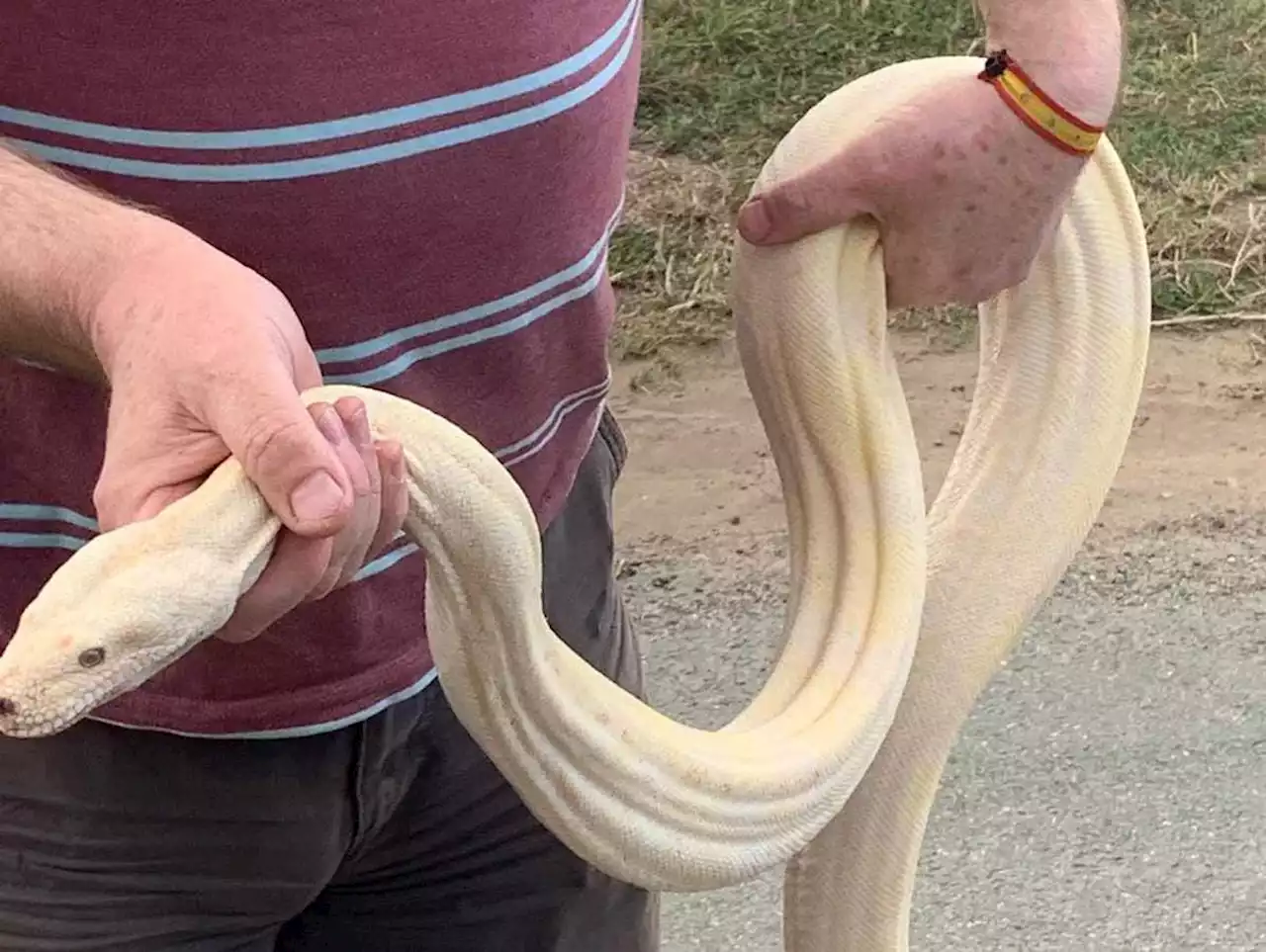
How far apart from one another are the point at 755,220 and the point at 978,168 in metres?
0.14

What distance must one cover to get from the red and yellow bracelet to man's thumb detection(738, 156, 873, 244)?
92 millimetres

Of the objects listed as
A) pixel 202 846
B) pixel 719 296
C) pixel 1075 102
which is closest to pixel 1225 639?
pixel 719 296

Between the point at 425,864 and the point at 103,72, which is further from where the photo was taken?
the point at 425,864

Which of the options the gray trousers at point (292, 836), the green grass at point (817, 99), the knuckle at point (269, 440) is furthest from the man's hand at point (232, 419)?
the green grass at point (817, 99)

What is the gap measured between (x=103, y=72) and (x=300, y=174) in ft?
0.29

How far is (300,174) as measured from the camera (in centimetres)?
80

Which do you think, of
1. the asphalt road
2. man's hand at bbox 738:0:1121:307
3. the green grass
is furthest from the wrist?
the green grass

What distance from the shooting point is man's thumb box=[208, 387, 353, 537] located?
0.60 m

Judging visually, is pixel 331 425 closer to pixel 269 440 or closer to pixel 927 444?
pixel 269 440

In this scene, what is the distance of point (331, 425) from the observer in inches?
24.4

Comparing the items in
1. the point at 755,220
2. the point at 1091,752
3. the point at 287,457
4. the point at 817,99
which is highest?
the point at 287,457

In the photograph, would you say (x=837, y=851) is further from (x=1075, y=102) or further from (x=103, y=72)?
(x=103, y=72)

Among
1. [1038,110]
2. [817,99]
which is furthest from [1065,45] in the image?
[817,99]

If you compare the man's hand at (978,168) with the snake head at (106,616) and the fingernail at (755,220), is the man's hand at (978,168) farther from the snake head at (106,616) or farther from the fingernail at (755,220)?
the snake head at (106,616)
